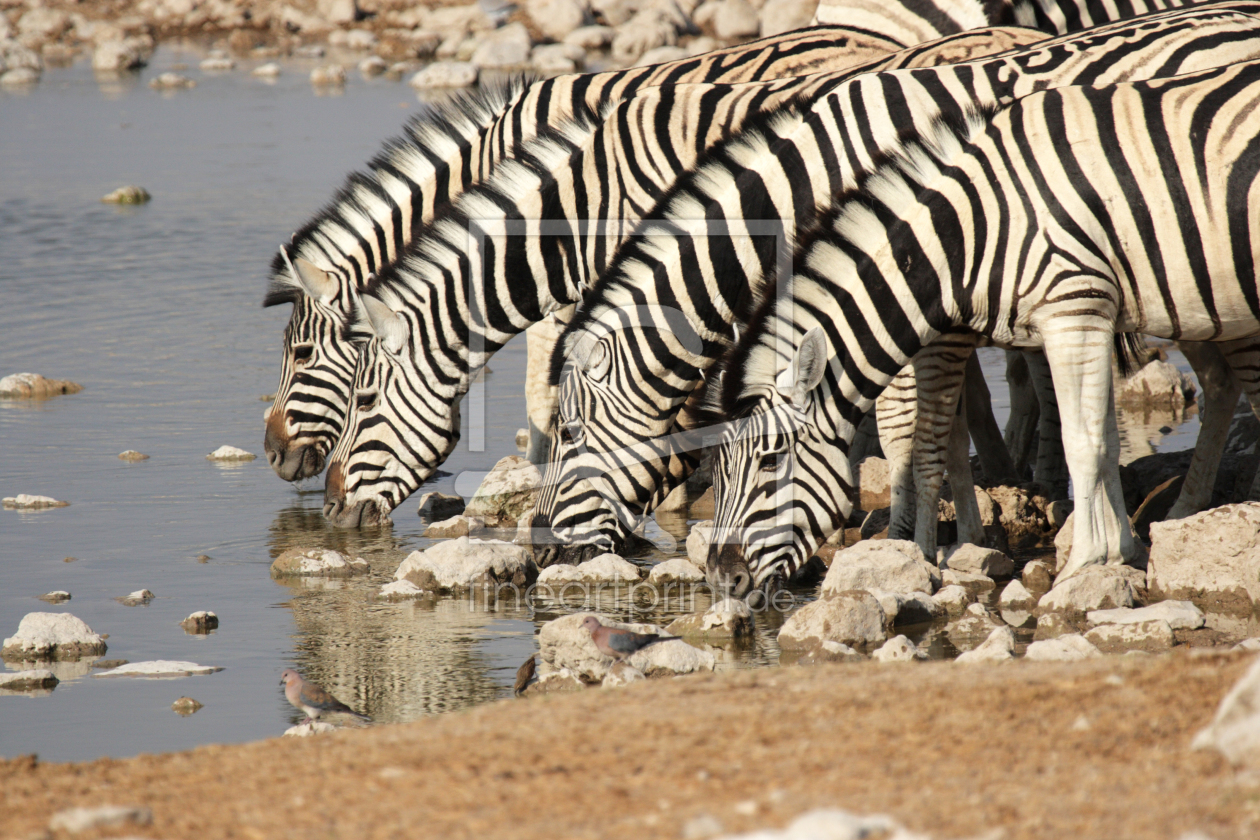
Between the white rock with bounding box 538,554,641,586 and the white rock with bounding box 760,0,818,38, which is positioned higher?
the white rock with bounding box 760,0,818,38

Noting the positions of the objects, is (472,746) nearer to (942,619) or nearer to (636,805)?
(636,805)

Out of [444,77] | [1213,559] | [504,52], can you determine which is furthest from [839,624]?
[504,52]

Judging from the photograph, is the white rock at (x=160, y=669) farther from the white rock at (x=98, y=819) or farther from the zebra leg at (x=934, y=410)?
the zebra leg at (x=934, y=410)

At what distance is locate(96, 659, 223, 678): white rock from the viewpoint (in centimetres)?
634

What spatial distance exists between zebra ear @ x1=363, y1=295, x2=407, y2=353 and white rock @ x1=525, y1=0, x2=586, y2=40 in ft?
88.8

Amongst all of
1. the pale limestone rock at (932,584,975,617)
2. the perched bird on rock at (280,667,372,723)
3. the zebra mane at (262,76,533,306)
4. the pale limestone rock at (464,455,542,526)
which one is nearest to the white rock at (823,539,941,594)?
the pale limestone rock at (932,584,975,617)

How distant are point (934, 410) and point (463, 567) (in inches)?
101

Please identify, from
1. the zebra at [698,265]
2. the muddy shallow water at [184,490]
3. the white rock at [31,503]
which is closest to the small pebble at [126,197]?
the muddy shallow water at [184,490]

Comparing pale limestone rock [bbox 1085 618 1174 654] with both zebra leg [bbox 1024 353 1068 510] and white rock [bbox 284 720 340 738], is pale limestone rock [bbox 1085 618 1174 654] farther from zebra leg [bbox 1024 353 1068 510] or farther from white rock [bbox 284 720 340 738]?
white rock [bbox 284 720 340 738]

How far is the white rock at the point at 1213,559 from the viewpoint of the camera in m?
6.89

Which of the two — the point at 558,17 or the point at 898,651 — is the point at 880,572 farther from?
the point at 558,17

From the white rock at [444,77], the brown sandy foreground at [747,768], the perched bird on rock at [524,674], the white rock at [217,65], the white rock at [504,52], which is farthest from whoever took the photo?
the white rock at [217,65]

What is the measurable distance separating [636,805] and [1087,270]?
12.7 feet

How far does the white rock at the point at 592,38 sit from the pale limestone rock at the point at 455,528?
86.5 ft
